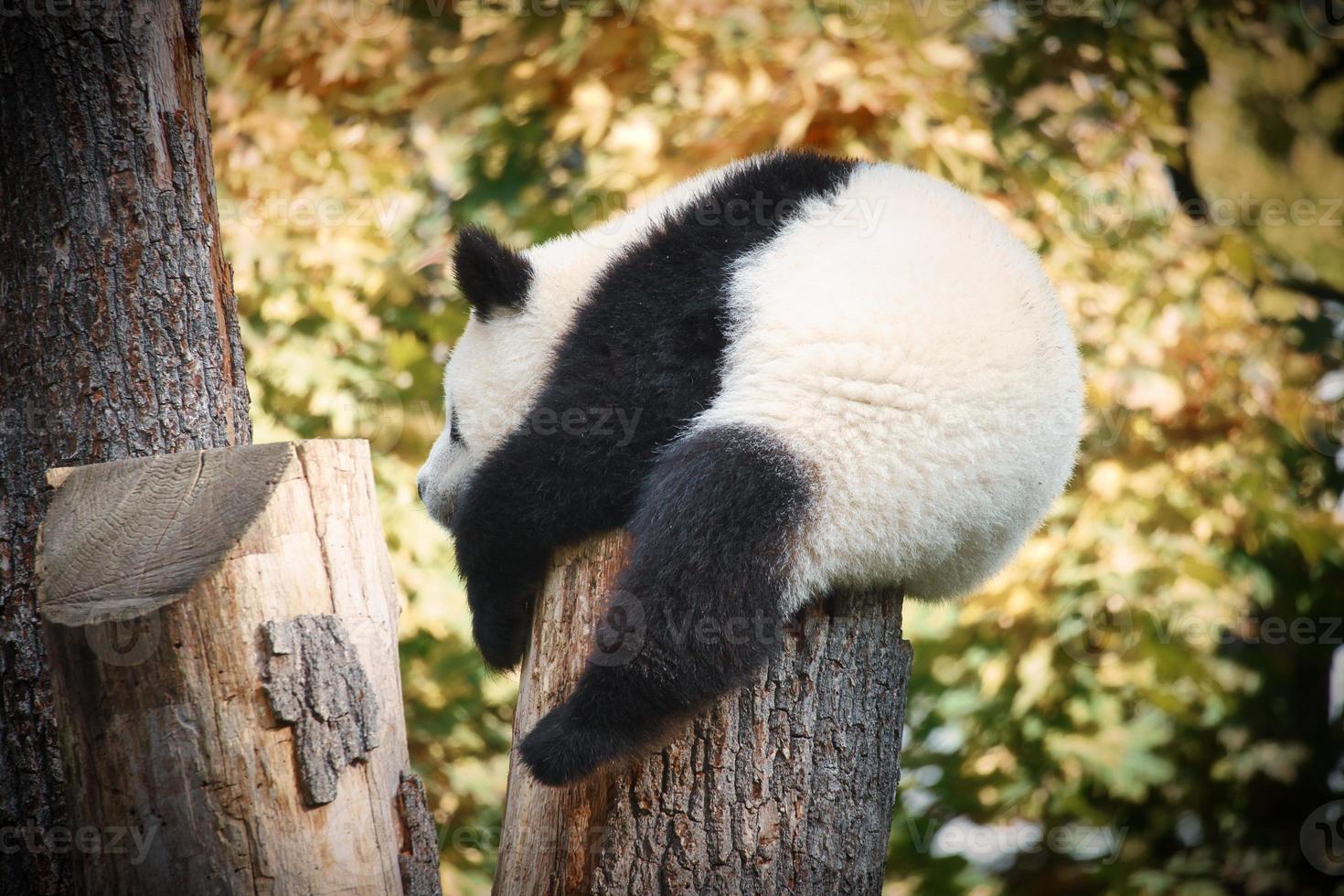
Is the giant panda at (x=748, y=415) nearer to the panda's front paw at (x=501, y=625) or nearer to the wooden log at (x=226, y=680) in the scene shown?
the panda's front paw at (x=501, y=625)

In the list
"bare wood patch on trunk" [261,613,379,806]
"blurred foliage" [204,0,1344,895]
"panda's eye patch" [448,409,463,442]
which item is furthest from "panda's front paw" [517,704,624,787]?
"blurred foliage" [204,0,1344,895]

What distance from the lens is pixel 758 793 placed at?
6.80 ft

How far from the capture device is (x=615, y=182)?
14.2ft

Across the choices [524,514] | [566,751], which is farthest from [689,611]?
[524,514]

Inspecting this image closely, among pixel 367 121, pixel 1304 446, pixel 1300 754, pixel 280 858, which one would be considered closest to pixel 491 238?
pixel 280 858

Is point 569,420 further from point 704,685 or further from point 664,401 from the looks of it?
point 704,685

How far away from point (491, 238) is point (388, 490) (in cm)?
175

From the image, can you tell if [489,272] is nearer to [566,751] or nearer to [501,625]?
[501,625]

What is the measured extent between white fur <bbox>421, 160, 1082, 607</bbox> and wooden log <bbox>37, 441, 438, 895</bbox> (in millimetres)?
883

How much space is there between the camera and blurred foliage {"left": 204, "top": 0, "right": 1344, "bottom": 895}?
4164 millimetres

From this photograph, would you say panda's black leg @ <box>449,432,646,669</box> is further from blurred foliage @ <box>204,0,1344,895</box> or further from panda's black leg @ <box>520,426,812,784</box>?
blurred foliage @ <box>204,0,1344,895</box>

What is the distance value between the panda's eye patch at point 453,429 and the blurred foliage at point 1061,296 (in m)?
1.25

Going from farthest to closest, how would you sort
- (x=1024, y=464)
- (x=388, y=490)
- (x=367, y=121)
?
(x=367, y=121), (x=388, y=490), (x=1024, y=464)

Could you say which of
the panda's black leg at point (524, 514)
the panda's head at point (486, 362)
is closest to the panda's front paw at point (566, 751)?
the panda's black leg at point (524, 514)
